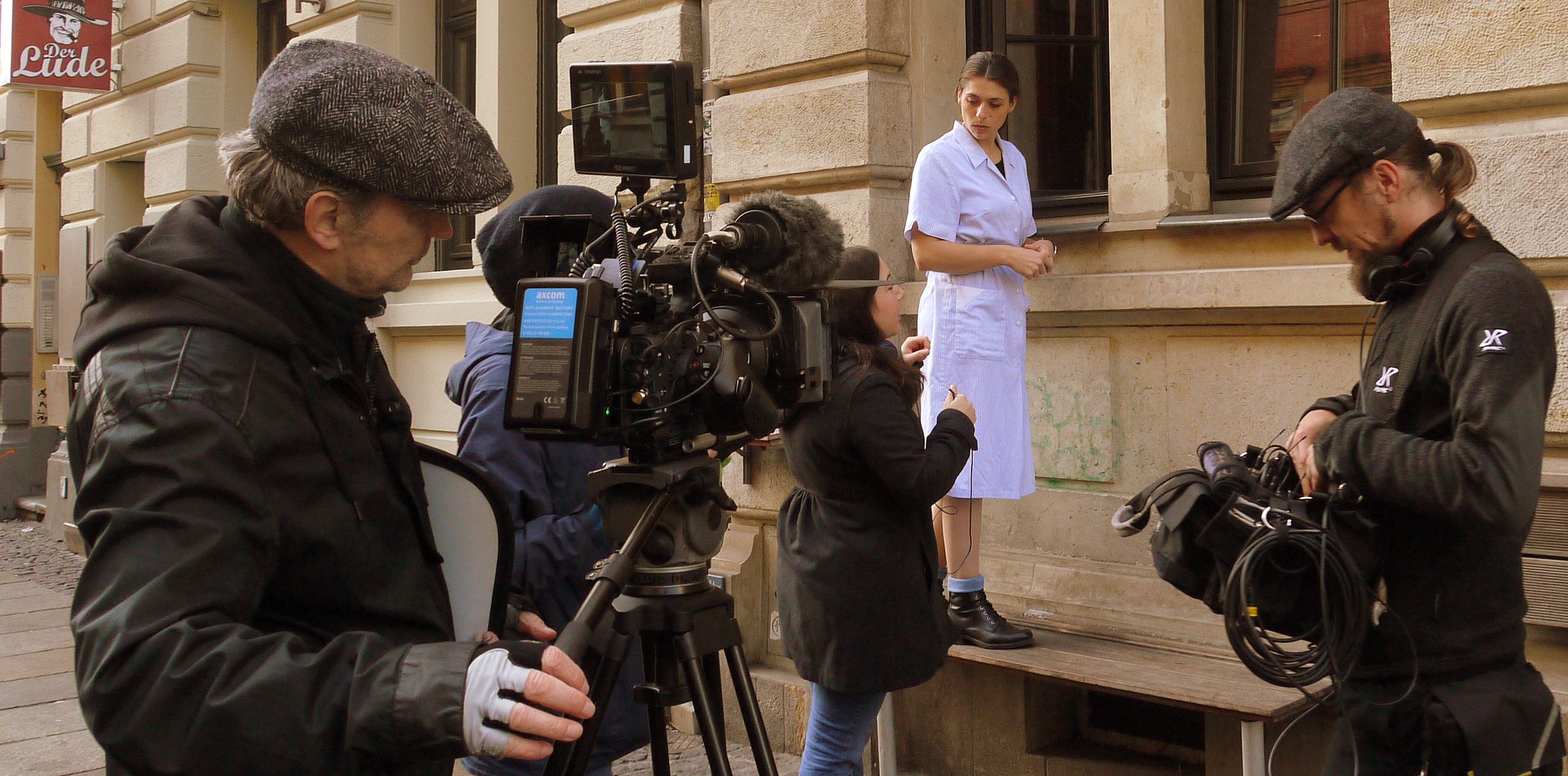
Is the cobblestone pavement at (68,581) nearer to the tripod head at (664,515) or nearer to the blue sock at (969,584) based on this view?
the blue sock at (969,584)

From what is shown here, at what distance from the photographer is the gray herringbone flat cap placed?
5.08 ft

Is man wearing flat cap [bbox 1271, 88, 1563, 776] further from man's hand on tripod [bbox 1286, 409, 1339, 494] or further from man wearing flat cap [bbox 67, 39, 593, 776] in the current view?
man wearing flat cap [bbox 67, 39, 593, 776]

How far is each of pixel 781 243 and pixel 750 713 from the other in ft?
2.61

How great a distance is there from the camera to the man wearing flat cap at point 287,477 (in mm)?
1340

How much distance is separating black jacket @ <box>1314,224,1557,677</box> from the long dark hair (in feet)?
3.66

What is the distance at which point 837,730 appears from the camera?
127 inches

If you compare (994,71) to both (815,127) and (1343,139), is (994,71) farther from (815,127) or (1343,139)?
(1343,139)

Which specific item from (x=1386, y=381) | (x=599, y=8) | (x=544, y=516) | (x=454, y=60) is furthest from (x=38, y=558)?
(x=1386, y=381)

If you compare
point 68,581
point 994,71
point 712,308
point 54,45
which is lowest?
point 68,581

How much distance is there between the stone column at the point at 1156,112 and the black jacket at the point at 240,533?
10.4 feet

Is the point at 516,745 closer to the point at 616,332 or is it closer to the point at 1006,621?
the point at 616,332

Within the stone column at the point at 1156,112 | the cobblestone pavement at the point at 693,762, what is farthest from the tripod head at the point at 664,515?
the stone column at the point at 1156,112

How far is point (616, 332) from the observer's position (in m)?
1.98

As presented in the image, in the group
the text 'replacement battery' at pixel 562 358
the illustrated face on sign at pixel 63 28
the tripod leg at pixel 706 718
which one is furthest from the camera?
the illustrated face on sign at pixel 63 28
